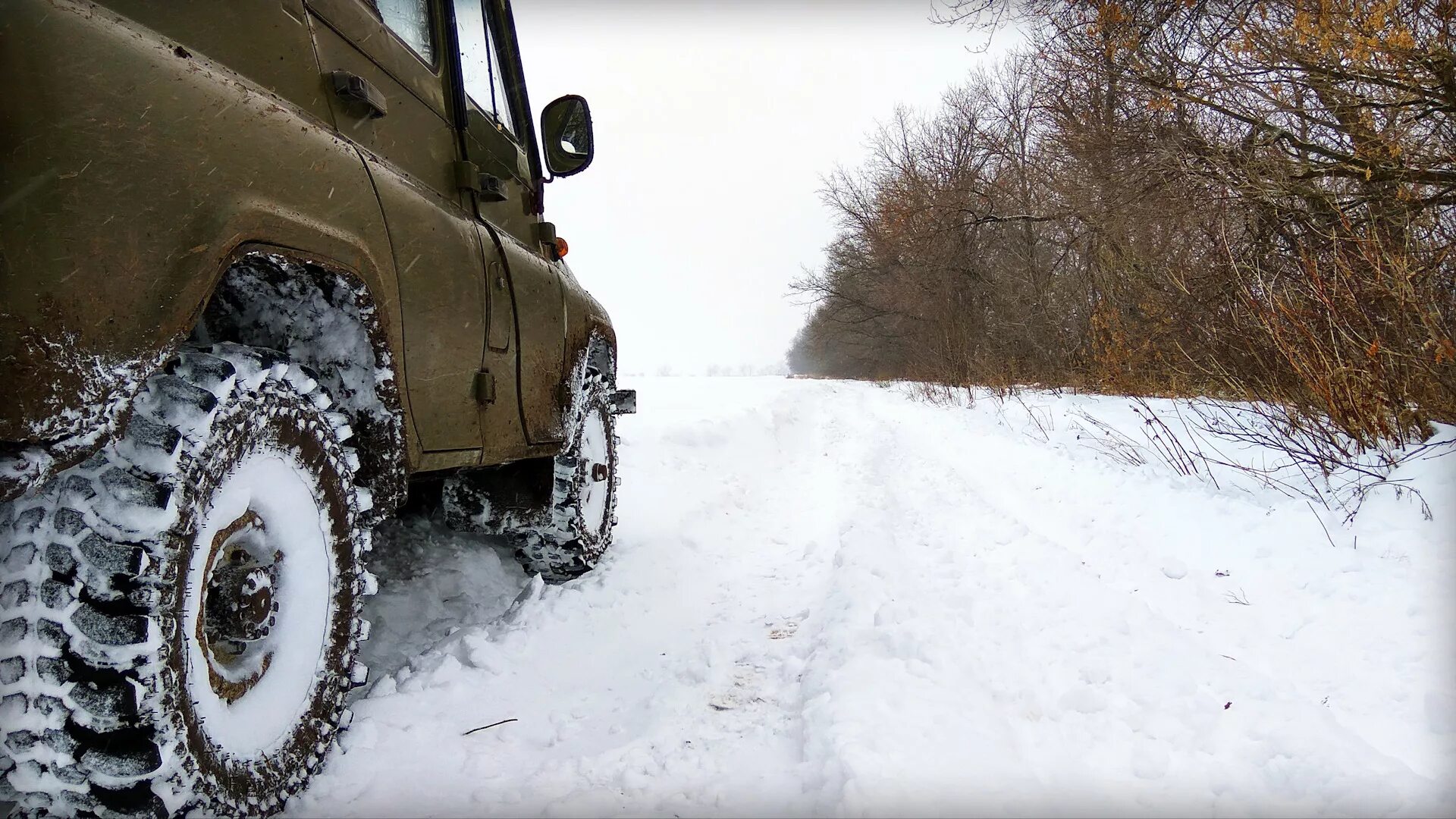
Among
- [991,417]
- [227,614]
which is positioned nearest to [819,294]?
[991,417]

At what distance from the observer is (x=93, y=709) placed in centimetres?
111

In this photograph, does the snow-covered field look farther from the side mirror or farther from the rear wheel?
the side mirror

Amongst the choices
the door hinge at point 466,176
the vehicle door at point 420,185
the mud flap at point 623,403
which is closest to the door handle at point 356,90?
the vehicle door at point 420,185

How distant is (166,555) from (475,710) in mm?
1231

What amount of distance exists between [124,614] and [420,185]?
1.46 m

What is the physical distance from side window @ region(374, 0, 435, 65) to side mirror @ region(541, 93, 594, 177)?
961 millimetres

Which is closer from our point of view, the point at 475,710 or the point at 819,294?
the point at 475,710

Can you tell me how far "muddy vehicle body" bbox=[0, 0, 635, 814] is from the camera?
3.53 ft

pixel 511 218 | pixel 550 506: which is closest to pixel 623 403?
pixel 550 506

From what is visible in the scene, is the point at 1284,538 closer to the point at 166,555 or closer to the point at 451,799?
the point at 451,799

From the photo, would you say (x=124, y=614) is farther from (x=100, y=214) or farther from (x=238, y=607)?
(x=100, y=214)

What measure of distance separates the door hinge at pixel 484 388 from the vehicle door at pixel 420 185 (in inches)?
1.1

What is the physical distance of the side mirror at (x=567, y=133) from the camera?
3436mm

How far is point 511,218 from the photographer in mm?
3053
